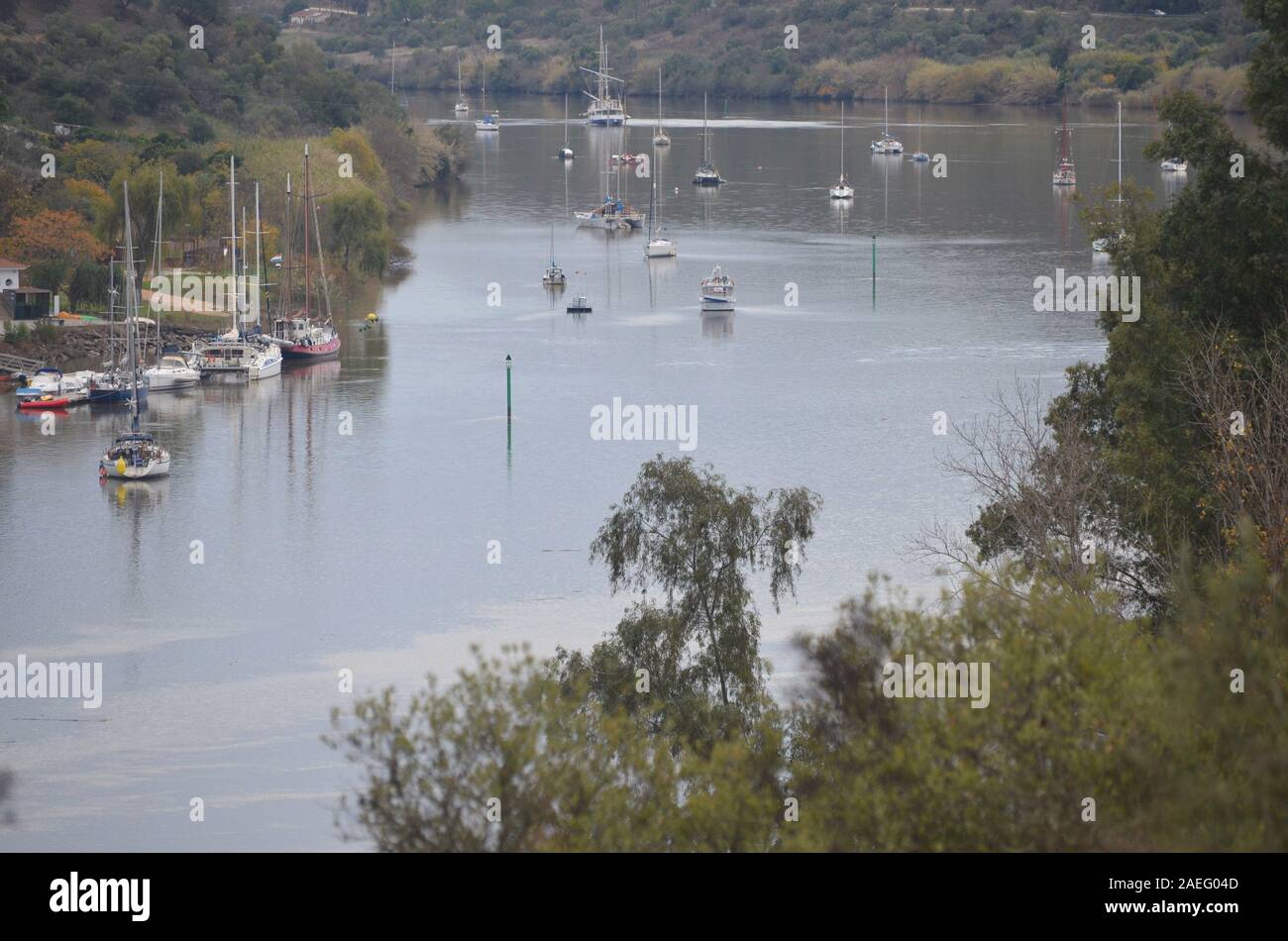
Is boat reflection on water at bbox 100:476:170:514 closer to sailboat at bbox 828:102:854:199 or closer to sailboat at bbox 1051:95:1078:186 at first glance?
sailboat at bbox 828:102:854:199

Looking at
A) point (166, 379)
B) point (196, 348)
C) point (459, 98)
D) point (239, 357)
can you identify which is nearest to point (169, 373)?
point (166, 379)

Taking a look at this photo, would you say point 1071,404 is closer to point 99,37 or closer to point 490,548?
point 490,548

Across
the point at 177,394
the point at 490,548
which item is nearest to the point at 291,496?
the point at 490,548

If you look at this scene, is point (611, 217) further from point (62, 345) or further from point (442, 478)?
point (442, 478)

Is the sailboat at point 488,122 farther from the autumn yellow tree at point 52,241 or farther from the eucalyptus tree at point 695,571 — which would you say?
the eucalyptus tree at point 695,571

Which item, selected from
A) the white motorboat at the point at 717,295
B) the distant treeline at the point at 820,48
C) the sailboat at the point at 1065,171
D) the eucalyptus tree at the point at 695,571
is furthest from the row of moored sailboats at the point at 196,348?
the distant treeline at the point at 820,48

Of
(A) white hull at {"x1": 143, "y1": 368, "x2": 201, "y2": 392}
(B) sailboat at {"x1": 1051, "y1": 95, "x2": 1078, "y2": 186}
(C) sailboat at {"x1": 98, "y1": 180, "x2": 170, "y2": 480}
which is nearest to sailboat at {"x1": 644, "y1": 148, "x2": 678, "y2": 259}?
(B) sailboat at {"x1": 1051, "y1": 95, "x2": 1078, "y2": 186}

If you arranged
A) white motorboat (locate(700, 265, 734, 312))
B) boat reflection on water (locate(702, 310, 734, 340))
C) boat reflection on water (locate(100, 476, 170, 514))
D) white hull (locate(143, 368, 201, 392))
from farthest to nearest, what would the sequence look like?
white motorboat (locate(700, 265, 734, 312)) → boat reflection on water (locate(702, 310, 734, 340)) → white hull (locate(143, 368, 201, 392)) → boat reflection on water (locate(100, 476, 170, 514))
